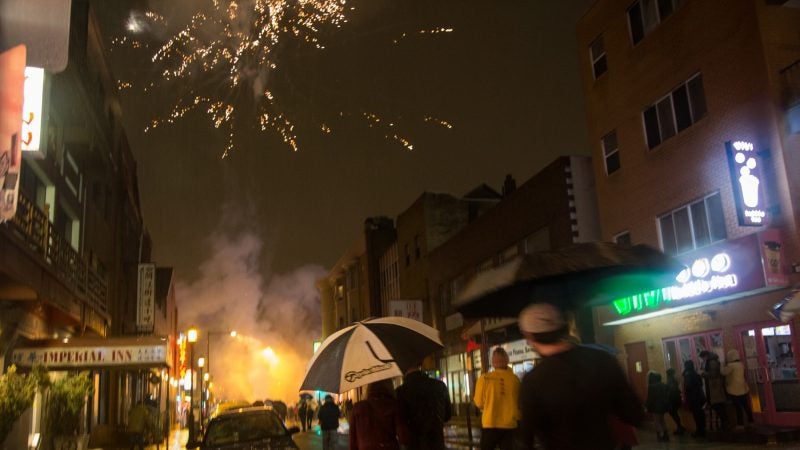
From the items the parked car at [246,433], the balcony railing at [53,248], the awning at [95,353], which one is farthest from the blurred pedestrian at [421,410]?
the awning at [95,353]

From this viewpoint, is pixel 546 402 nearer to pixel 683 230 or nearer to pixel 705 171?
pixel 705 171

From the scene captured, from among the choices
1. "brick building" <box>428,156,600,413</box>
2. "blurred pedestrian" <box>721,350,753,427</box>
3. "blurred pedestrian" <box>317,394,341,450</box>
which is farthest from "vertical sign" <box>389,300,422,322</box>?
"blurred pedestrian" <box>721,350,753,427</box>

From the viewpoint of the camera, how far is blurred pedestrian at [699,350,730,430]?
587 inches

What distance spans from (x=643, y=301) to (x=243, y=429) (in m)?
11.2

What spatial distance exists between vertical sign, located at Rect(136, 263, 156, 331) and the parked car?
24962 mm

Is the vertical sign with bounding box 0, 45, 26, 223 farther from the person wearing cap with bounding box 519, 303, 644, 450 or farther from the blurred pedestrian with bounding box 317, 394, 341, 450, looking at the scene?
the blurred pedestrian with bounding box 317, 394, 341, 450

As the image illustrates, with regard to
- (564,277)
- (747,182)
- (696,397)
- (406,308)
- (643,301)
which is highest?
(406,308)

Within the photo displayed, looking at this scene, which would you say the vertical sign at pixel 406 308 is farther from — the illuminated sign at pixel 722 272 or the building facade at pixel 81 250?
the illuminated sign at pixel 722 272

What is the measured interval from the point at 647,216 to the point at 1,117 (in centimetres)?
1578

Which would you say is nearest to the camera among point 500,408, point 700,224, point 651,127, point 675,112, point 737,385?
point 500,408

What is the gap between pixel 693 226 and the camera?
17.4m

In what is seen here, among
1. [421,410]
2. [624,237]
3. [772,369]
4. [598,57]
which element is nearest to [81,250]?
[624,237]

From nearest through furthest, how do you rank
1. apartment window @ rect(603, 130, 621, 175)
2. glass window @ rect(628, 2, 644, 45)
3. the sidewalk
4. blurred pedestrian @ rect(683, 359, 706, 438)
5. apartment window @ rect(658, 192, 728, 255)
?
the sidewalk, blurred pedestrian @ rect(683, 359, 706, 438), apartment window @ rect(658, 192, 728, 255), glass window @ rect(628, 2, 644, 45), apartment window @ rect(603, 130, 621, 175)

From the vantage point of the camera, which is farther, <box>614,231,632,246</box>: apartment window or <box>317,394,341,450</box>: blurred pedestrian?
<box>614,231,632,246</box>: apartment window
